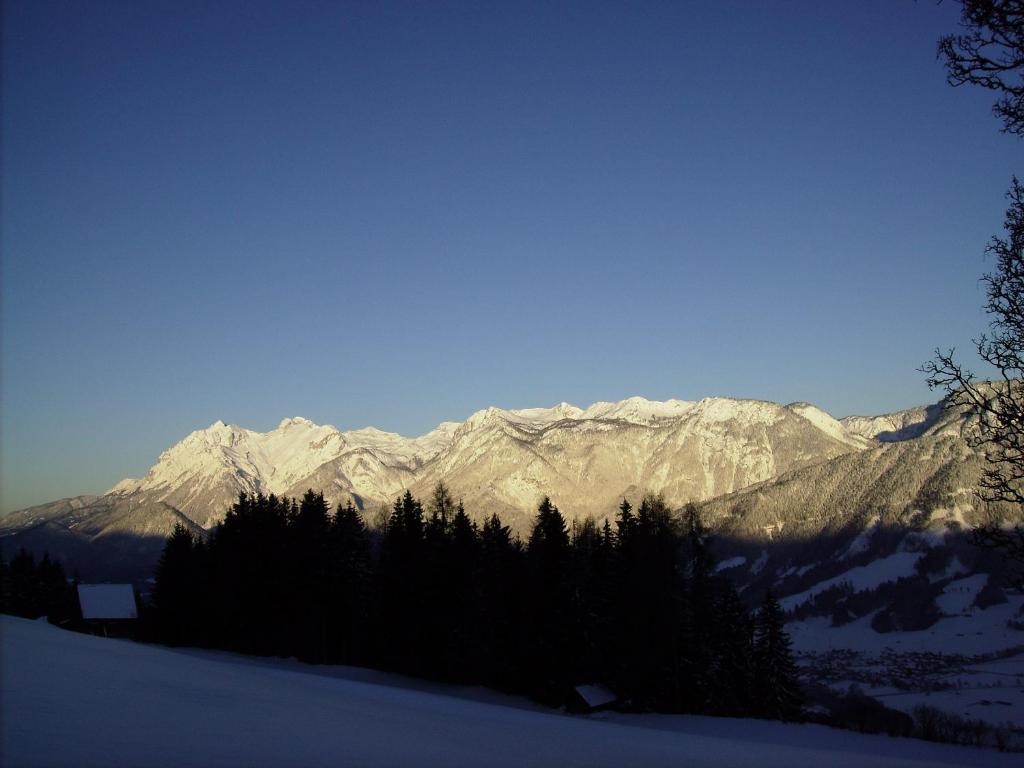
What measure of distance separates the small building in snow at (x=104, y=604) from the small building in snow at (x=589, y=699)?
33.4 m

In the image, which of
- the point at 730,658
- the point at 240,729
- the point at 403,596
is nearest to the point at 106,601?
the point at 403,596

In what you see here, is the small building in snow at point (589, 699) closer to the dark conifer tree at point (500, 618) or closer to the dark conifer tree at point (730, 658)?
the dark conifer tree at point (500, 618)

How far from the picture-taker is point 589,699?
38.5 metres

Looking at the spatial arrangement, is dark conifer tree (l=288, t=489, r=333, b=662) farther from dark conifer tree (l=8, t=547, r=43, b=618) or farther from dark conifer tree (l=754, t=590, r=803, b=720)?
dark conifer tree (l=8, t=547, r=43, b=618)

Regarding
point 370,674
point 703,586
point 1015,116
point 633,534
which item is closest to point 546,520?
point 633,534

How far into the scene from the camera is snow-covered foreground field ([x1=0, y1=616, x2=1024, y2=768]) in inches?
313

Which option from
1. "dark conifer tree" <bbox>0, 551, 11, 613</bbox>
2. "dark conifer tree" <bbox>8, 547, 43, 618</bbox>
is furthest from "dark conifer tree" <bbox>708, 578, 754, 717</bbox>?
"dark conifer tree" <bbox>8, 547, 43, 618</bbox>

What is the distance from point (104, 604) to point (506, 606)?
29.4m

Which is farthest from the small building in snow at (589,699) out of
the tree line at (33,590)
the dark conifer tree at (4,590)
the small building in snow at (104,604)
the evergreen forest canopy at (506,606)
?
the dark conifer tree at (4,590)

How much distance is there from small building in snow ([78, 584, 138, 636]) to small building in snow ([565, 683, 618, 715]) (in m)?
33.4

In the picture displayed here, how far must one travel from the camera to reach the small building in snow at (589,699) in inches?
1505

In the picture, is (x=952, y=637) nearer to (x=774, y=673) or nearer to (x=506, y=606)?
(x=774, y=673)

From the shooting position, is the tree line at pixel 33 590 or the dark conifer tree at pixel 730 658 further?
the tree line at pixel 33 590

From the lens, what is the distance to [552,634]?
41000 millimetres
